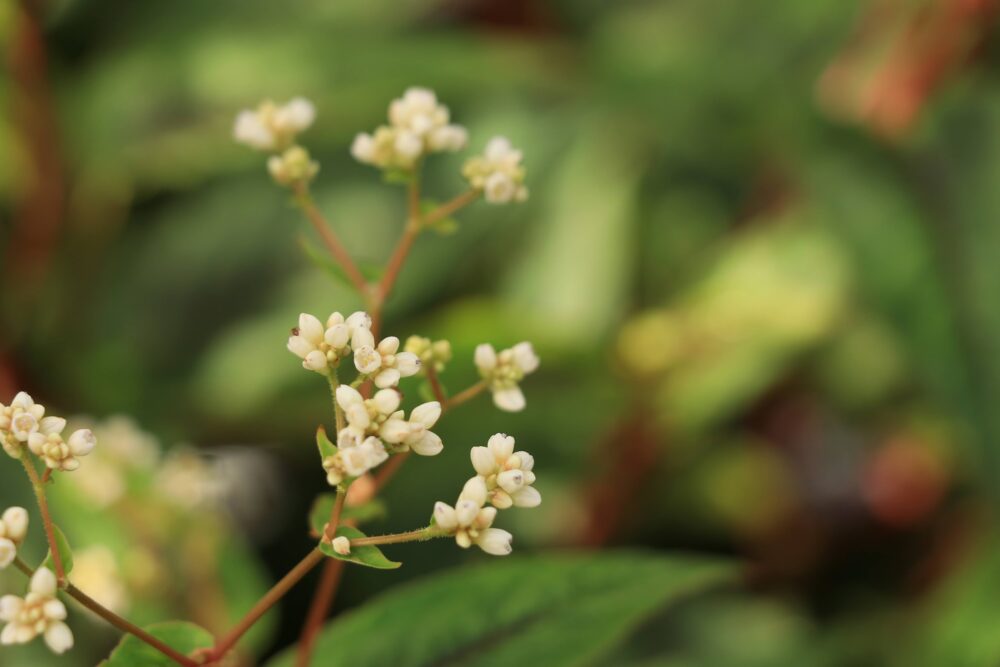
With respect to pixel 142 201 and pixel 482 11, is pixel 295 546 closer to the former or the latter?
pixel 142 201

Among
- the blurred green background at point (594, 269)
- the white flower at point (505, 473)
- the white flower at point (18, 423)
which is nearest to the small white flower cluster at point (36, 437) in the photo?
the white flower at point (18, 423)

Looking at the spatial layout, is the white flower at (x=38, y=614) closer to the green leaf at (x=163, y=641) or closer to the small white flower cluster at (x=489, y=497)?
the green leaf at (x=163, y=641)

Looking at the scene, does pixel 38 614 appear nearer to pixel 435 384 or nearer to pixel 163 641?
pixel 163 641

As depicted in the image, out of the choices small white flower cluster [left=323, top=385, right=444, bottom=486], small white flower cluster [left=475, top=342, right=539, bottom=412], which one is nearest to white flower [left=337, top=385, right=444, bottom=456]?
small white flower cluster [left=323, top=385, right=444, bottom=486]

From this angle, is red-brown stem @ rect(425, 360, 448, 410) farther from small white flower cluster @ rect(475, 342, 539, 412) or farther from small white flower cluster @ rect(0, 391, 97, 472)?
small white flower cluster @ rect(0, 391, 97, 472)

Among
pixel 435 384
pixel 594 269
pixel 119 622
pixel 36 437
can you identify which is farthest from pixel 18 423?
pixel 594 269

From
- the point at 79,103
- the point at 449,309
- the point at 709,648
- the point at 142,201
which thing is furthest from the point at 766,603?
the point at 79,103
